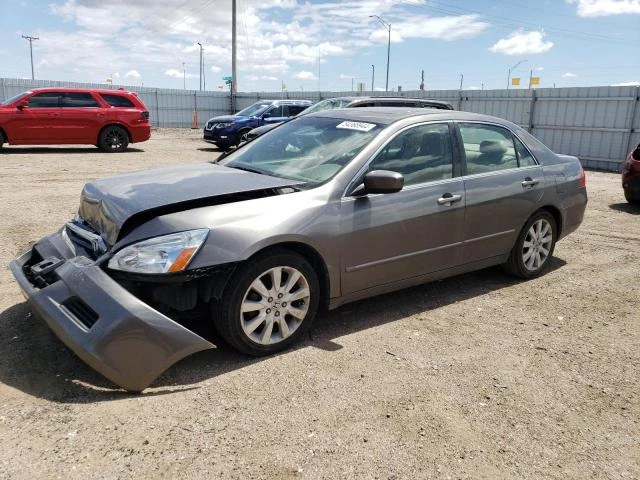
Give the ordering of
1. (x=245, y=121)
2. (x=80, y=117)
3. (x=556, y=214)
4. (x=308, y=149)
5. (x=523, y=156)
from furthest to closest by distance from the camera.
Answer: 1. (x=245, y=121)
2. (x=80, y=117)
3. (x=556, y=214)
4. (x=523, y=156)
5. (x=308, y=149)

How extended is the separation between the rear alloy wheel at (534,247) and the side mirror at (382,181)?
1.91 m

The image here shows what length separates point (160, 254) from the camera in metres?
3.13

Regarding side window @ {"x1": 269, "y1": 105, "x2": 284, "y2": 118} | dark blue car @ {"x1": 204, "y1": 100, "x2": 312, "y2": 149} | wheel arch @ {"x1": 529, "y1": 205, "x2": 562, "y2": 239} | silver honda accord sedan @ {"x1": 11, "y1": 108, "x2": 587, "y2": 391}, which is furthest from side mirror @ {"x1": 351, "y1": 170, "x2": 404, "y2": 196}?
side window @ {"x1": 269, "y1": 105, "x2": 284, "y2": 118}

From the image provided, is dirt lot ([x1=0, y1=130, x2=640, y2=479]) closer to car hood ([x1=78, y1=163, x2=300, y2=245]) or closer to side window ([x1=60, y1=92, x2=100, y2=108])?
car hood ([x1=78, y1=163, x2=300, y2=245])

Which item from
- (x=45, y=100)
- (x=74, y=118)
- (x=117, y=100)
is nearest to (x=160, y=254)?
(x=74, y=118)

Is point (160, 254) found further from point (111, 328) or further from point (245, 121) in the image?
point (245, 121)

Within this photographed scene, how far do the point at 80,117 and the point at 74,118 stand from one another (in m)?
0.17

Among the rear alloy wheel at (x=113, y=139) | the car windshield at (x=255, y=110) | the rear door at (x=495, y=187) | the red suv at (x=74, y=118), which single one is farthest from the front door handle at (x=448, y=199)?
the car windshield at (x=255, y=110)

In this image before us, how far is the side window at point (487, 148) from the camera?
15.4 feet

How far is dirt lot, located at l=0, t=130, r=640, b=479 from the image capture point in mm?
2564

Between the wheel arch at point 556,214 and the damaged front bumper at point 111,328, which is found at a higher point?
the wheel arch at point 556,214

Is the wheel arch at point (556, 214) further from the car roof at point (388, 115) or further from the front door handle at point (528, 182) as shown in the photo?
the car roof at point (388, 115)

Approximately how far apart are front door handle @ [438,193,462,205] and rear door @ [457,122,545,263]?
15 cm

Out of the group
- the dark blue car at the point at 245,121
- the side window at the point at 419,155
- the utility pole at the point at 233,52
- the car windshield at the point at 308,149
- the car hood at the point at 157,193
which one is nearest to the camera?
the car hood at the point at 157,193
